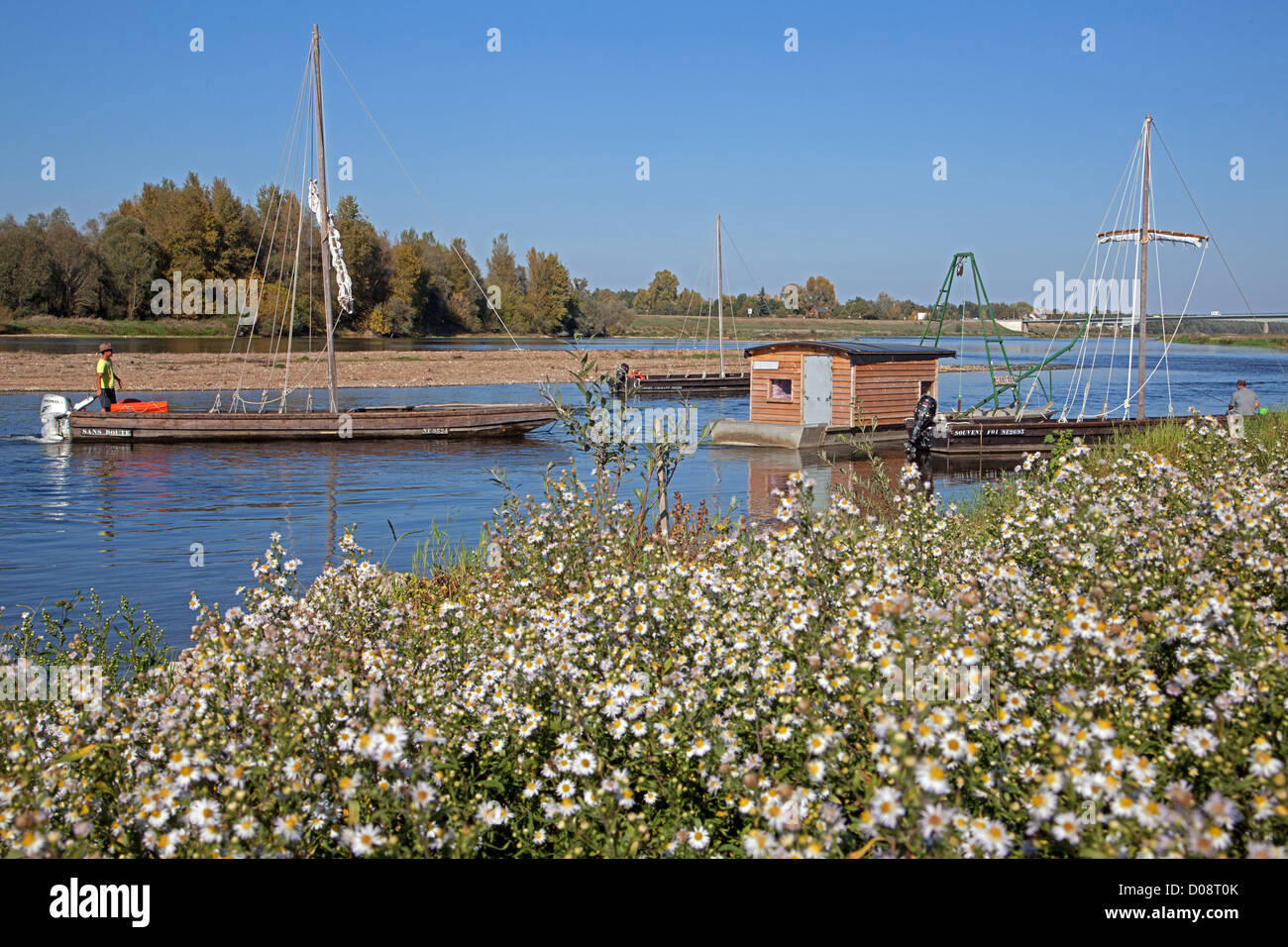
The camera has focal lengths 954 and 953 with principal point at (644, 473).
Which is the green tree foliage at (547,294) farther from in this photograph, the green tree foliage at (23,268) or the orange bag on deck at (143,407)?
the orange bag on deck at (143,407)

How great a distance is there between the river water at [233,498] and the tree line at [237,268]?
44.5m

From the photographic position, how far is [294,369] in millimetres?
57312

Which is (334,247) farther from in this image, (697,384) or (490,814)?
(697,384)

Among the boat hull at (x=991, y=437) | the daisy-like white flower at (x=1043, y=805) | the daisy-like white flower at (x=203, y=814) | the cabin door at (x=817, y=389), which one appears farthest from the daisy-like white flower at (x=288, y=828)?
the cabin door at (x=817, y=389)

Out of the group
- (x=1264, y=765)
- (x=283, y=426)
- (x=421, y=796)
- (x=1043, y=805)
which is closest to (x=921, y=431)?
(x=283, y=426)

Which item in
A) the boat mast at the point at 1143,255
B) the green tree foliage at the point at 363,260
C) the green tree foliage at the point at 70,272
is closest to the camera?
the boat mast at the point at 1143,255

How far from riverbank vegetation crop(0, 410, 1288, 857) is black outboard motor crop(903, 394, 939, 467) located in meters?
21.2

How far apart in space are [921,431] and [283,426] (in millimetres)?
18747

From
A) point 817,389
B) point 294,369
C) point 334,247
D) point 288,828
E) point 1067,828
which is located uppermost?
point 334,247

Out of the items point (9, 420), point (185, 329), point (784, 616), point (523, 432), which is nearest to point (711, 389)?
point (523, 432)

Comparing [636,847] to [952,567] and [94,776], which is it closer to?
[94,776]

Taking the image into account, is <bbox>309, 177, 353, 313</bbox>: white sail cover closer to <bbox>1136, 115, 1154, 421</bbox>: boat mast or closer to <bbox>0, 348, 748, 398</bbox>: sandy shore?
<bbox>0, 348, 748, 398</bbox>: sandy shore

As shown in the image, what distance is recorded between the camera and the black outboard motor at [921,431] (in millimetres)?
26248

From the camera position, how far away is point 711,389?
52344 mm
